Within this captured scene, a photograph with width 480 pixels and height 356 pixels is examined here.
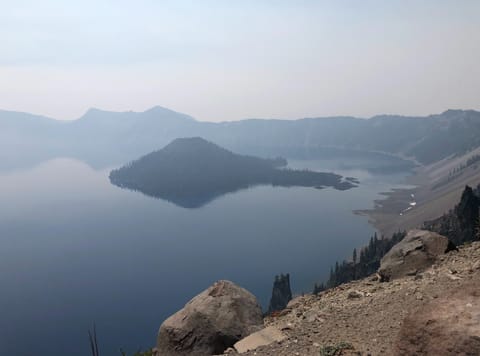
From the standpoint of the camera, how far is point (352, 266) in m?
A: 124

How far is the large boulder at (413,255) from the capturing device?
1608cm

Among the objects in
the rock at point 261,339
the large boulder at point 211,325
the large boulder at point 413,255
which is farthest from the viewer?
the large boulder at point 413,255

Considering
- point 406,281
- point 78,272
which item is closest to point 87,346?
point 78,272

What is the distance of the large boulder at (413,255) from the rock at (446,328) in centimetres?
859

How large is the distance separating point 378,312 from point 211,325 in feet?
20.7

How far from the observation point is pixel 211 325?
14.5 meters

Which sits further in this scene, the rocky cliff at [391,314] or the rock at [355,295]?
the rock at [355,295]

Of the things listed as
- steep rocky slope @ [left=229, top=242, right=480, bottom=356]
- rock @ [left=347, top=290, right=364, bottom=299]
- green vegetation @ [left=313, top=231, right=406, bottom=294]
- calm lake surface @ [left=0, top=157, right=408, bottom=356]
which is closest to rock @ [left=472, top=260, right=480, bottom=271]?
steep rocky slope @ [left=229, top=242, right=480, bottom=356]

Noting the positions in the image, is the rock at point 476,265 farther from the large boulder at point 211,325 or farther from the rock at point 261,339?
the large boulder at point 211,325

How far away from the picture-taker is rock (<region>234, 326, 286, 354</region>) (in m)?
11.9

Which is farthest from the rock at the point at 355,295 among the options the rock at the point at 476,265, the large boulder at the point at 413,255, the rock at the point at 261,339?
the rock at the point at 476,265

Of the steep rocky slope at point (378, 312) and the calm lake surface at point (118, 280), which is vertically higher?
the steep rocky slope at point (378, 312)

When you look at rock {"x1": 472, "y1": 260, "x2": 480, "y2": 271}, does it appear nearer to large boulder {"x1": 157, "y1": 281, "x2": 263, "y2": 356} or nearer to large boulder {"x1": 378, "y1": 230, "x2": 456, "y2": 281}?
large boulder {"x1": 378, "y1": 230, "x2": 456, "y2": 281}

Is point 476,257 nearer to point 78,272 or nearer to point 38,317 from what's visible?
point 38,317
